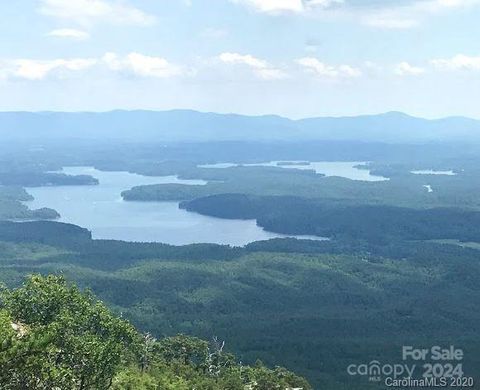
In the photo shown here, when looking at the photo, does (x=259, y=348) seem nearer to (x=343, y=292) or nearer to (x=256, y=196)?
(x=343, y=292)

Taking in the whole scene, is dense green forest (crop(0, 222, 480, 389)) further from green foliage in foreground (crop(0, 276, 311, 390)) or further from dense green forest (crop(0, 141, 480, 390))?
green foliage in foreground (crop(0, 276, 311, 390))

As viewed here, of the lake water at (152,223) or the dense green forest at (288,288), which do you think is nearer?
the dense green forest at (288,288)

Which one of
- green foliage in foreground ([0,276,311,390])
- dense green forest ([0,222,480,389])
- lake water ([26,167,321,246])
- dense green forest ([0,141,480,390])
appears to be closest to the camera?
green foliage in foreground ([0,276,311,390])

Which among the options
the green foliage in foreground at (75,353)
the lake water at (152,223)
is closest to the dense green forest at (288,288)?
the green foliage in foreground at (75,353)

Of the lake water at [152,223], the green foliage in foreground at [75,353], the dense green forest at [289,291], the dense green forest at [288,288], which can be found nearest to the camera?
the green foliage in foreground at [75,353]

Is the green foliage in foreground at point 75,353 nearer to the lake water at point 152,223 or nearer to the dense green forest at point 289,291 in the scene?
the dense green forest at point 289,291

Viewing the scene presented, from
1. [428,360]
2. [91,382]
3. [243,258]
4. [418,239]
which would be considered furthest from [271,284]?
[91,382]

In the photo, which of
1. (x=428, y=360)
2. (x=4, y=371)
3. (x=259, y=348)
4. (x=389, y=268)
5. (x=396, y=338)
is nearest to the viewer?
(x=4, y=371)

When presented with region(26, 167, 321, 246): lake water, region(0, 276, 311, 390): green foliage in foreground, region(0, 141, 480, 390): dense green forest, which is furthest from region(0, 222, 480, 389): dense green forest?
region(0, 276, 311, 390): green foliage in foreground

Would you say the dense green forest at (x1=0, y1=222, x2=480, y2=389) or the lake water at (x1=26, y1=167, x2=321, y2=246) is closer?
the dense green forest at (x1=0, y1=222, x2=480, y2=389)
